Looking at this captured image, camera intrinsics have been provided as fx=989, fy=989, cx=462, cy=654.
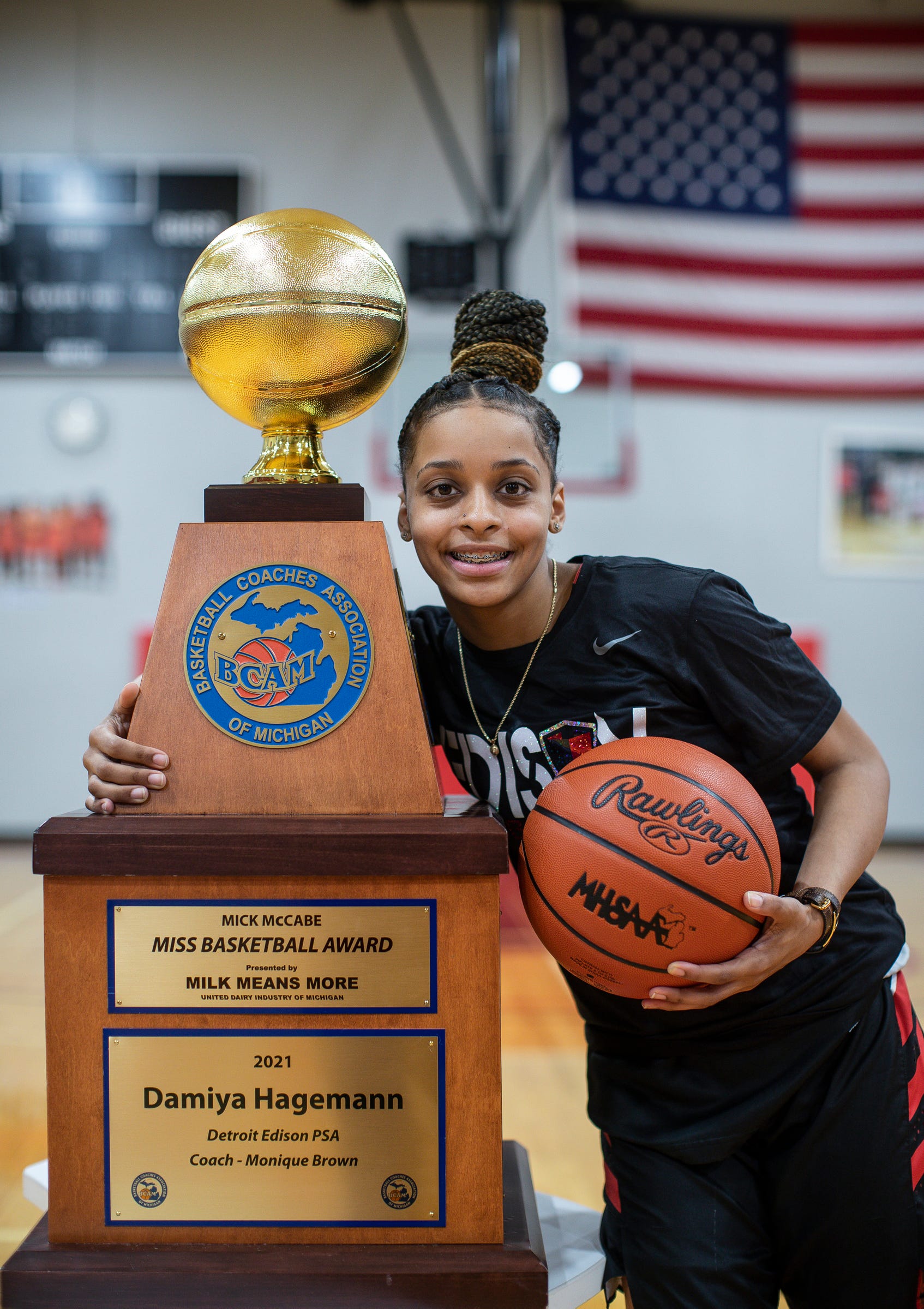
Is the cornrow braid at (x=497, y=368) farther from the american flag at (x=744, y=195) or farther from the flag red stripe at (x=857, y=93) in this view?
the flag red stripe at (x=857, y=93)

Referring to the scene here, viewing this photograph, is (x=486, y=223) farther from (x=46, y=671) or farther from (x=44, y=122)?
(x=46, y=671)

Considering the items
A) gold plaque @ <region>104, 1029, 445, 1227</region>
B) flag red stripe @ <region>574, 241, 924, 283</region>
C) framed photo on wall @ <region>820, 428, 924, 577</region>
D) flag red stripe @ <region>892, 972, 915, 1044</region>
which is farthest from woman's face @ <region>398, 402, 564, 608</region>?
framed photo on wall @ <region>820, 428, 924, 577</region>

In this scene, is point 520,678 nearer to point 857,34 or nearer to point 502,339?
point 502,339

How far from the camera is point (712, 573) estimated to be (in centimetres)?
112

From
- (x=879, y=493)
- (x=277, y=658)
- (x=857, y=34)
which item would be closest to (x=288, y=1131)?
(x=277, y=658)

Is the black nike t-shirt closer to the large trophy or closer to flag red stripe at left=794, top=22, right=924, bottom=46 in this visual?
the large trophy

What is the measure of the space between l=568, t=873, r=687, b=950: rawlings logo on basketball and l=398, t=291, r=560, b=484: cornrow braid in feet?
1.53

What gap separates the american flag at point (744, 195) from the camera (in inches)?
167

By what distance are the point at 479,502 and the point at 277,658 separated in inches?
10.3

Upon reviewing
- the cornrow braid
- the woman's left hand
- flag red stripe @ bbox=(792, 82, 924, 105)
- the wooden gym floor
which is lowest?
the wooden gym floor

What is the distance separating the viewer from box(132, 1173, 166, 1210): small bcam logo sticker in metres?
0.90

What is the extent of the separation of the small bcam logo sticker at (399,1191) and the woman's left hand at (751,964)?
268 mm

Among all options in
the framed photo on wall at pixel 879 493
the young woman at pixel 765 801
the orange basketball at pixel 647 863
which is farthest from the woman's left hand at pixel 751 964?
the framed photo on wall at pixel 879 493

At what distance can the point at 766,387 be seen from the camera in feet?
14.8
